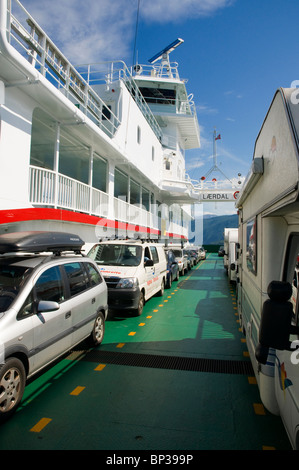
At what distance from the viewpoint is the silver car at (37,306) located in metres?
3.10

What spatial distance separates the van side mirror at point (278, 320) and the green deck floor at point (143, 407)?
179 centimetres

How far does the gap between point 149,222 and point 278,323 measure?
16.8 m

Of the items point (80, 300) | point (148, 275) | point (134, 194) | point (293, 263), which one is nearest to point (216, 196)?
point (134, 194)

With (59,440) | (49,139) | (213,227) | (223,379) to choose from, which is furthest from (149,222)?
(213,227)

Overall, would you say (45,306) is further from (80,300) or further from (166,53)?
(166,53)

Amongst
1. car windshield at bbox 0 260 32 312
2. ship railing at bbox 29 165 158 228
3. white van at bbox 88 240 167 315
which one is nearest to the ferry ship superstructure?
ship railing at bbox 29 165 158 228

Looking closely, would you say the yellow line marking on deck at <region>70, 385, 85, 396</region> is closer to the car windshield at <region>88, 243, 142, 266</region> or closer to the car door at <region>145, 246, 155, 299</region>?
the car windshield at <region>88, 243, 142, 266</region>

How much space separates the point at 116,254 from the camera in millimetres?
8297

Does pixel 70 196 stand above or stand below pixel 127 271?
above

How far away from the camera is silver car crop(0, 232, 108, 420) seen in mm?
3104

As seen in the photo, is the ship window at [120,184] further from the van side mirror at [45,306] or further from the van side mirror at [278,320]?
the van side mirror at [278,320]

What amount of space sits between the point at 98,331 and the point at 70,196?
5.23 m
